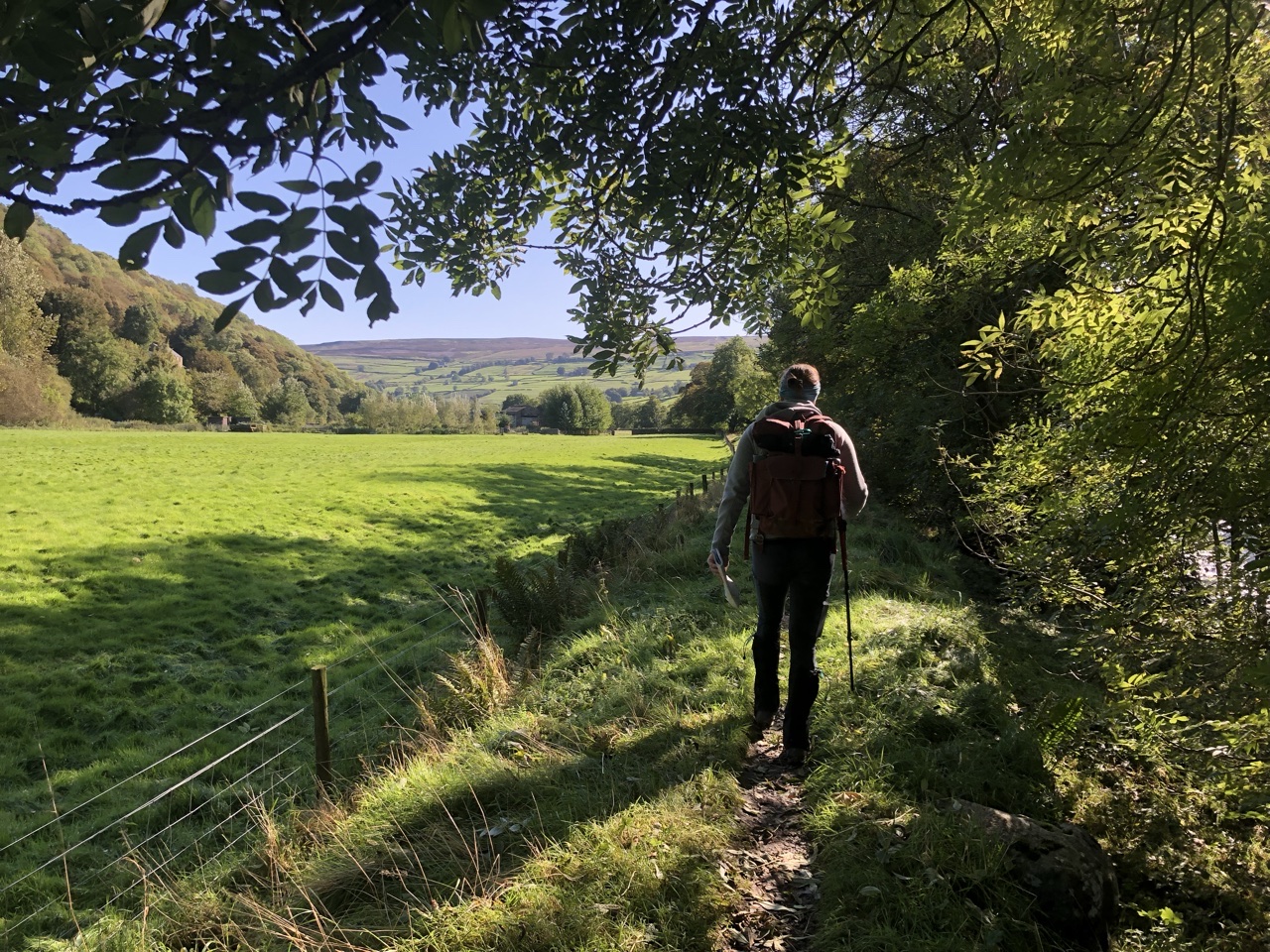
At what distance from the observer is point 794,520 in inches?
150

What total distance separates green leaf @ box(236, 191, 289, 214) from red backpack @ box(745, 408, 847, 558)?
9.46ft

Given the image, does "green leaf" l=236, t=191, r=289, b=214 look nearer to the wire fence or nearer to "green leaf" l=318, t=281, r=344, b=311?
"green leaf" l=318, t=281, r=344, b=311

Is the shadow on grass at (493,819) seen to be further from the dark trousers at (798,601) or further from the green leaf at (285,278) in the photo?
the green leaf at (285,278)

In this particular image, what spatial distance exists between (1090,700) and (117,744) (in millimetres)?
9958

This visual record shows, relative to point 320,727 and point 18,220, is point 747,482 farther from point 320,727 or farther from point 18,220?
point 320,727

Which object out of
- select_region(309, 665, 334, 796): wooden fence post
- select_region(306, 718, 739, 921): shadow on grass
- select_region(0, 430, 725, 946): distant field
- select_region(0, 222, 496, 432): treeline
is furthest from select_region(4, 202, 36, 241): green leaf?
select_region(0, 222, 496, 432): treeline

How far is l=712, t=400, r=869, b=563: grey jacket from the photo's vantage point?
406 cm

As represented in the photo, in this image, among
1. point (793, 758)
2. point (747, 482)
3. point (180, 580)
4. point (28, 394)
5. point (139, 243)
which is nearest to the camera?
point (139, 243)

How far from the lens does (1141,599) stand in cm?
409

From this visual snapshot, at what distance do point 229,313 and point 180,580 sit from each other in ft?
43.9

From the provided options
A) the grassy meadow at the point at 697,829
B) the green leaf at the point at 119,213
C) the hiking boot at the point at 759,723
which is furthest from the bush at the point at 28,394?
the hiking boot at the point at 759,723

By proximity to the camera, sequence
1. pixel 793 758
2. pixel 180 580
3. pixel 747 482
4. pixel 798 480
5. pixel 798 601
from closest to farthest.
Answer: pixel 798 480 < pixel 798 601 < pixel 793 758 < pixel 747 482 < pixel 180 580

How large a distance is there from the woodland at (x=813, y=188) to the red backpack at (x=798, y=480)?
0.84 m

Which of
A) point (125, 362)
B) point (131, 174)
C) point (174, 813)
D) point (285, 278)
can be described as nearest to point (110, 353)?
point (125, 362)
